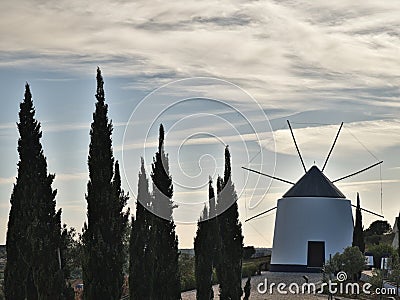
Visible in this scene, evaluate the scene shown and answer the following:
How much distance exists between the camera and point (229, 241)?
2473 centimetres

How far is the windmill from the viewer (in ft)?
155

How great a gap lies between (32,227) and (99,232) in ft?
5.65

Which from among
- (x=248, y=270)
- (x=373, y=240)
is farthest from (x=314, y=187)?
(x=373, y=240)

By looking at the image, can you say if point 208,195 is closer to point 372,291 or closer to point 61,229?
point 61,229

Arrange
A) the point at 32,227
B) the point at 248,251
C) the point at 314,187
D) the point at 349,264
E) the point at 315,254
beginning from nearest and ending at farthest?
the point at 32,227
the point at 349,264
the point at 315,254
the point at 314,187
the point at 248,251

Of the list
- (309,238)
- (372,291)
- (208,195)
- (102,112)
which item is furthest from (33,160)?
(309,238)

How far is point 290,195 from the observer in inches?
1928

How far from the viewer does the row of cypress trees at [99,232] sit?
18297 mm

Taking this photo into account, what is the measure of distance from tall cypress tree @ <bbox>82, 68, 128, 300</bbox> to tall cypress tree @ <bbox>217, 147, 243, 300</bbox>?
6194 millimetres

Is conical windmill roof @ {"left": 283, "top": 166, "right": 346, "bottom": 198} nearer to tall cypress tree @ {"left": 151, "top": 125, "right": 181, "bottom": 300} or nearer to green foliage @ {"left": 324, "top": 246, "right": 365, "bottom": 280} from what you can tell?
green foliage @ {"left": 324, "top": 246, "right": 365, "bottom": 280}

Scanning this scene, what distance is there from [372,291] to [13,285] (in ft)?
52.3

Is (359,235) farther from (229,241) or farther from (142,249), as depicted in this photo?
(142,249)

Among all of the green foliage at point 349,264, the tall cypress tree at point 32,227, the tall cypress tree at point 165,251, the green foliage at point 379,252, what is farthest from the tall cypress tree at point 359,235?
the tall cypress tree at point 32,227

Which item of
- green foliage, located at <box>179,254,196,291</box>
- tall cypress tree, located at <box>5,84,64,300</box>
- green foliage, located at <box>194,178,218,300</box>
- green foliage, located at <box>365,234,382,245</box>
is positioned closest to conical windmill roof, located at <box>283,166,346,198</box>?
green foliage, located at <box>179,254,196,291</box>
